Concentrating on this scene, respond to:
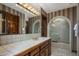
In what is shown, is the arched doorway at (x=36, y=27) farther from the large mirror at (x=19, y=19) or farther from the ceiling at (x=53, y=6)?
the ceiling at (x=53, y=6)

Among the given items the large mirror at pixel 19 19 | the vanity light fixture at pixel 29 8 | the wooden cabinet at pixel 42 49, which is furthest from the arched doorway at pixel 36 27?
the wooden cabinet at pixel 42 49

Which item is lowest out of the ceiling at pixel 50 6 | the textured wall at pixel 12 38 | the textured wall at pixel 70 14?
the textured wall at pixel 12 38

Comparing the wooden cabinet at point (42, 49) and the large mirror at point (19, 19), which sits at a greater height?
the large mirror at point (19, 19)

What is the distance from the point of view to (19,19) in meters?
2.10

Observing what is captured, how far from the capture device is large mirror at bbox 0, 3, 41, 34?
73.2 inches

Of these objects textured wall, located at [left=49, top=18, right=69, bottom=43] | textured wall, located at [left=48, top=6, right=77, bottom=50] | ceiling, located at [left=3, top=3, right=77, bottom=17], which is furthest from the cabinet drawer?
ceiling, located at [left=3, top=3, right=77, bottom=17]

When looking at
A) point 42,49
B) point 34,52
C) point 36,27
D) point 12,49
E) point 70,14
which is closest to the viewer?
point 12,49

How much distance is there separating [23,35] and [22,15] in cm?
42

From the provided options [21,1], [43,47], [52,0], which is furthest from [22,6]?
[43,47]

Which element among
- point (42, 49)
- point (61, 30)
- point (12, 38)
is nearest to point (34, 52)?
point (42, 49)

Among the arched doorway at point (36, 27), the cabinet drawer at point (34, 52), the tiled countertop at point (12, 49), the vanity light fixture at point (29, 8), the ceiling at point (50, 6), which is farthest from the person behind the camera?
the arched doorway at point (36, 27)

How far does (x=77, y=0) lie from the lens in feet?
6.53

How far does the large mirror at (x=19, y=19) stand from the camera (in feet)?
6.10

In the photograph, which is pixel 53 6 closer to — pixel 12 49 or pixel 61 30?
pixel 61 30
